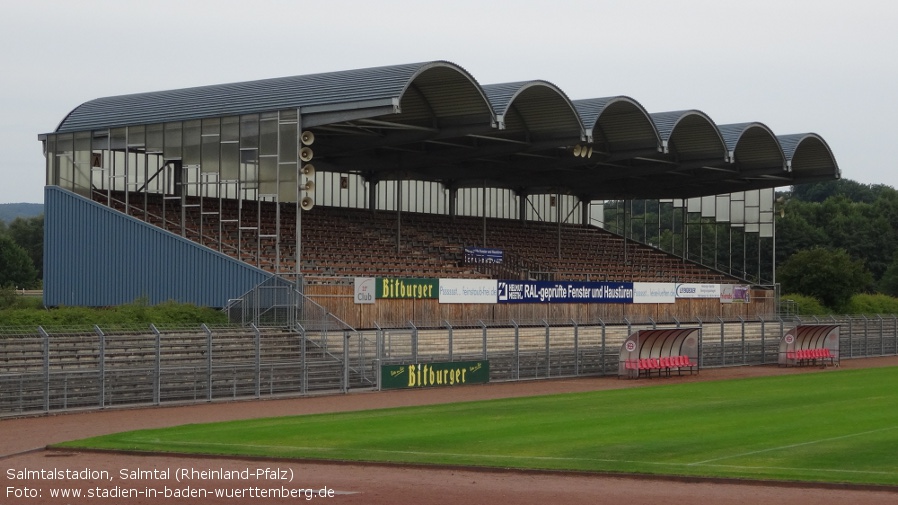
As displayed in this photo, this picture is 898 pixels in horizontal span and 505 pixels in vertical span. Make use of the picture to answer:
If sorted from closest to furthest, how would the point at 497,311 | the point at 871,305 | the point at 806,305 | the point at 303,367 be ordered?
the point at 303,367 < the point at 497,311 < the point at 806,305 < the point at 871,305

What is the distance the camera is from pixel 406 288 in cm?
4044

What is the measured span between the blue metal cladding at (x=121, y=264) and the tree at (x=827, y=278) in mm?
42172

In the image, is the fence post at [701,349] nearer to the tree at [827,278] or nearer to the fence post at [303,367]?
the fence post at [303,367]

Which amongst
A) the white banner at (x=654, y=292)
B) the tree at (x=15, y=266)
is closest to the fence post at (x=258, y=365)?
the white banner at (x=654, y=292)

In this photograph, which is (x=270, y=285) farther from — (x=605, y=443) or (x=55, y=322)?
(x=605, y=443)

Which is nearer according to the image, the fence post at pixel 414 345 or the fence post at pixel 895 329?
the fence post at pixel 414 345

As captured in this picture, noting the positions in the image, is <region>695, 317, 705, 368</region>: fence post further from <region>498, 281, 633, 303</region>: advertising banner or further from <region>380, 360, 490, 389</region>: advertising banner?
<region>380, 360, 490, 389</region>: advertising banner

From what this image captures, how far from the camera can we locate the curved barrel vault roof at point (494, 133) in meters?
40.1

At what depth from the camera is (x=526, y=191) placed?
6400cm

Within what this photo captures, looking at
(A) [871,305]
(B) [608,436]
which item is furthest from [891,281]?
(B) [608,436]

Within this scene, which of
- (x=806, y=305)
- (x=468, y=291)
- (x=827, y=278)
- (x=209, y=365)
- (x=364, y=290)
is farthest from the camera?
(x=827, y=278)

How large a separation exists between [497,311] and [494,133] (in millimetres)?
8443

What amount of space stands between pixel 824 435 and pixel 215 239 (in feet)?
88.9

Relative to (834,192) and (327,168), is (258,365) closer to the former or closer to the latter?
(327,168)
